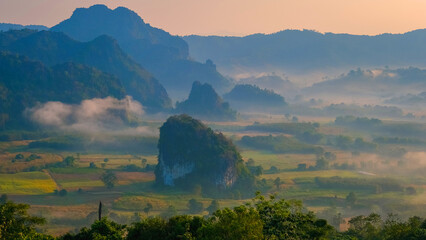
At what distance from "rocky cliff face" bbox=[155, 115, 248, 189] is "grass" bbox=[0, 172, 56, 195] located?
95.2ft

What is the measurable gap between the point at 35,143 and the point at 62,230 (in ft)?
367

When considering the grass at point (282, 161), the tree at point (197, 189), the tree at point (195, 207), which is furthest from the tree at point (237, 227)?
the grass at point (282, 161)

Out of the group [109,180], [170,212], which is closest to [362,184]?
[170,212]

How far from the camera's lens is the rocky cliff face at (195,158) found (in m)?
146

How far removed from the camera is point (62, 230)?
9531 centimetres

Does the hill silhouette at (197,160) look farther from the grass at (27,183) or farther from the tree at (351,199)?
the tree at (351,199)

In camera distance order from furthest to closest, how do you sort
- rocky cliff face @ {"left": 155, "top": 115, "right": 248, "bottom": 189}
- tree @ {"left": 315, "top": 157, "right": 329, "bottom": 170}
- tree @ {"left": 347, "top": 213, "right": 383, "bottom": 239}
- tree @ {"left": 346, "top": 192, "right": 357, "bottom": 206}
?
1. tree @ {"left": 315, "top": 157, "right": 329, "bottom": 170}
2. rocky cliff face @ {"left": 155, "top": 115, "right": 248, "bottom": 189}
3. tree @ {"left": 346, "top": 192, "right": 357, "bottom": 206}
4. tree @ {"left": 347, "top": 213, "right": 383, "bottom": 239}

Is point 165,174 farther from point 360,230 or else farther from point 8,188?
point 360,230

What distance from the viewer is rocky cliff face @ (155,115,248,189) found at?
14588 cm

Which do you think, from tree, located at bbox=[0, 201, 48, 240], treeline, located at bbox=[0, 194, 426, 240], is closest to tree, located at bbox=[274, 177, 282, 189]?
treeline, located at bbox=[0, 194, 426, 240]

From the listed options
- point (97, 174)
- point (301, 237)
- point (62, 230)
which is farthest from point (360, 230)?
point (97, 174)

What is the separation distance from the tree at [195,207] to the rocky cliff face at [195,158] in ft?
78.9

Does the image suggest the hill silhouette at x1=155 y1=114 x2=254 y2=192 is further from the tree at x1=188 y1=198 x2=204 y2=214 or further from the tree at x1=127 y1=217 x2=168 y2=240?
the tree at x1=127 y1=217 x2=168 y2=240

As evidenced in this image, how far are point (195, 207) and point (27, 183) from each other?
47.6 meters
